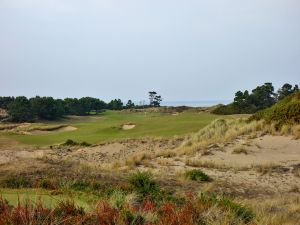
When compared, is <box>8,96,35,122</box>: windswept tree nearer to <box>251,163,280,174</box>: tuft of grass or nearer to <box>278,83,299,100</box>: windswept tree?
<box>278,83,299,100</box>: windswept tree

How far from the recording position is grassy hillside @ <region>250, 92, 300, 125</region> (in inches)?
911

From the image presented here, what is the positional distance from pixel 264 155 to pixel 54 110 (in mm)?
67289

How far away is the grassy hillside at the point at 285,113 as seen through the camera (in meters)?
23.1

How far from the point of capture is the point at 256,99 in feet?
221

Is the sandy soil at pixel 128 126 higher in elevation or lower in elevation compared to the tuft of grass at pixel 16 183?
lower

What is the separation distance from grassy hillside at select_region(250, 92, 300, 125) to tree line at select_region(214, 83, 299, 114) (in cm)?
3180

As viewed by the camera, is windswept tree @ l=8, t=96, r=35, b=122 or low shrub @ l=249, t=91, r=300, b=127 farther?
windswept tree @ l=8, t=96, r=35, b=122

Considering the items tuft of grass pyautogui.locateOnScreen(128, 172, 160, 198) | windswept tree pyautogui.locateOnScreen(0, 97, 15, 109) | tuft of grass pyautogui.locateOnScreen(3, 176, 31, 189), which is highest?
windswept tree pyautogui.locateOnScreen(0, 97, 15, 109)

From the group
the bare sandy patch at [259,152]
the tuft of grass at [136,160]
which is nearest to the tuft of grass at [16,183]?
the tuft of grass at [136,160]

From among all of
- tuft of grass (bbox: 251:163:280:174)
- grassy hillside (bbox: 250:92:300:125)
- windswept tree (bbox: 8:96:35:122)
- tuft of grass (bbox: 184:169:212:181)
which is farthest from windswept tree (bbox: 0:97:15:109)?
tuft of grass (bbox: 184:169:212:181)

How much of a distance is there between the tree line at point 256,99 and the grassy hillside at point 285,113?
104ft

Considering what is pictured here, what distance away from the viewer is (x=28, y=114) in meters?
80.8

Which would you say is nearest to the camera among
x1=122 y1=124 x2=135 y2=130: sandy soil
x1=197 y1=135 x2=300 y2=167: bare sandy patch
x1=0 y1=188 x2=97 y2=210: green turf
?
x1=0 y1=188 x2=97 y2=210: green turf

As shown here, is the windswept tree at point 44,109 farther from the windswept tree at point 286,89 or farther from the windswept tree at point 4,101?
the windswept tree at point 286,89
